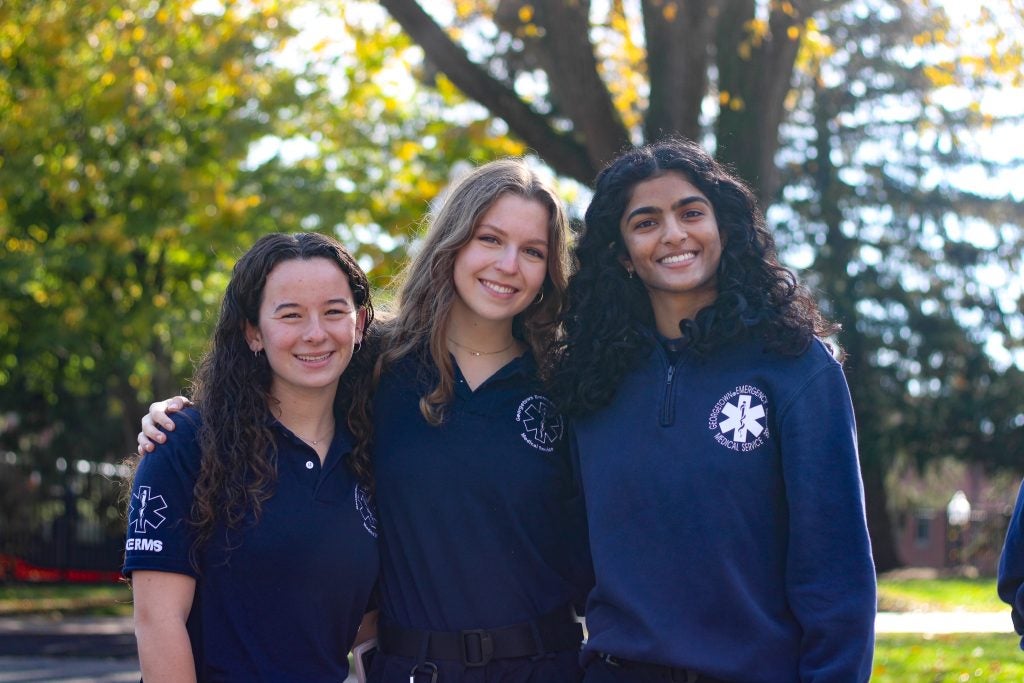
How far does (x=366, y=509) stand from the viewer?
147 inches

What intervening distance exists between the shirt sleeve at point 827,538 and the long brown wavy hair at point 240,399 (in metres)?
1.34

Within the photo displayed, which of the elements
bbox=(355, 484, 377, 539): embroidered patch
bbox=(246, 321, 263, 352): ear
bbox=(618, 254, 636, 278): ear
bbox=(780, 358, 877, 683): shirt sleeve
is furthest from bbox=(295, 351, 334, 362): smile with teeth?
bbox=(780, 358, 877, 683): shirt sleeve

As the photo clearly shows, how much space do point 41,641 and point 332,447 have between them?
1063 cm

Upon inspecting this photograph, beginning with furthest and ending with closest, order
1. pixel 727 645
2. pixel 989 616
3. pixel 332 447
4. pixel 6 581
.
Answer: pixel 6 581
pixel 989 616
pixel 332 447
pixel 727 645

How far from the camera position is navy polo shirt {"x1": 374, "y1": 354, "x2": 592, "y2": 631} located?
3.72 meters

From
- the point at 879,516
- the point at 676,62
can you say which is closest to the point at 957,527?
the point at 879,516

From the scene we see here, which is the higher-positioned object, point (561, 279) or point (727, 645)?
point (561, 279)

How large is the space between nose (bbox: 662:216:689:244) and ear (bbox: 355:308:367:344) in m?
0.99

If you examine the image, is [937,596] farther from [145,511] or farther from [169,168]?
[145,511]

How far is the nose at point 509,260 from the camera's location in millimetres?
3973

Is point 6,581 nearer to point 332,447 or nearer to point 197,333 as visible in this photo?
point 197,333

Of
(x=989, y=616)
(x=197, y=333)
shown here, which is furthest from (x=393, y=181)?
(x=989, y=616)

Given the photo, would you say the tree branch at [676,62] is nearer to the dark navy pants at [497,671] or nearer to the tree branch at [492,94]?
the tree branch at [492,94]

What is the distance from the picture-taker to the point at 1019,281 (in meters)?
22.2
